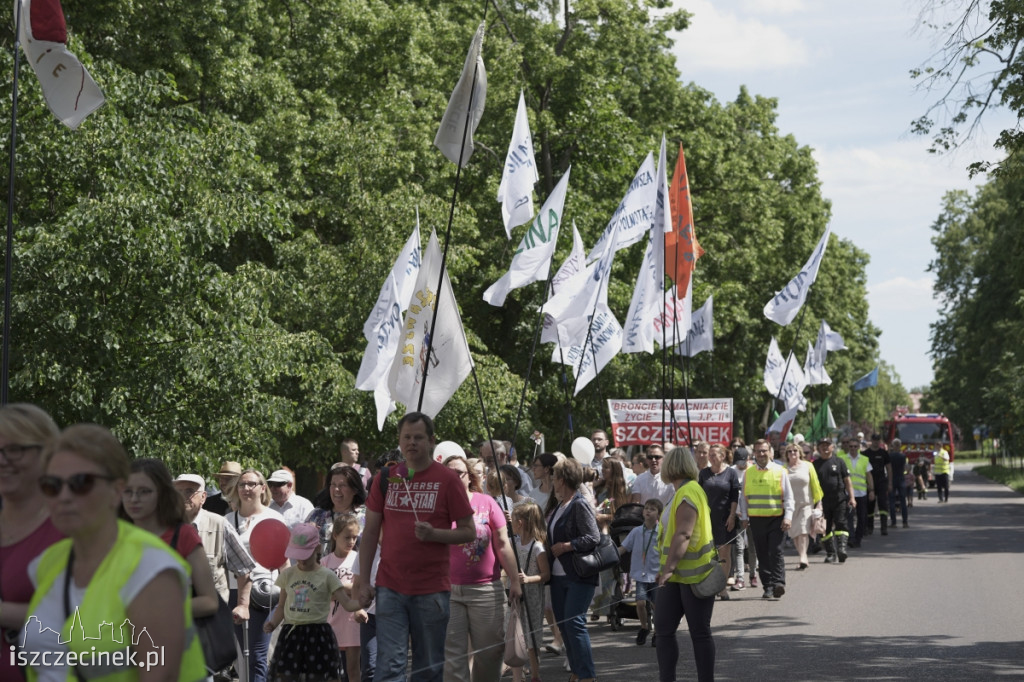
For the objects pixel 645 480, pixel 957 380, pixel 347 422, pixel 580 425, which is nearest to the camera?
pixel 645 480

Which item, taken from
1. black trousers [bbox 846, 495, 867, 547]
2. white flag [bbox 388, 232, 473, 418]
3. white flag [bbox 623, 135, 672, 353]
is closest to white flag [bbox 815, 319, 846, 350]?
black trousers [bbox 846, 495, 867, 547]

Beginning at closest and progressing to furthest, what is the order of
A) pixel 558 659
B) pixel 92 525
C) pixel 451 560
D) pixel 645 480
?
pixel 92 525 < pixel 451 560 < pixel 558 659 < pixel 645 480

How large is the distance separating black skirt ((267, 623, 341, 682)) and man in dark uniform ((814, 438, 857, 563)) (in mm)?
13019

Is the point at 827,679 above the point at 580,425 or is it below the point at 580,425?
below

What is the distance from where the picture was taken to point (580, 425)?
110 feet

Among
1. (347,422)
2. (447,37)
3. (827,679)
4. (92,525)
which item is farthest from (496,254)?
(92,525)

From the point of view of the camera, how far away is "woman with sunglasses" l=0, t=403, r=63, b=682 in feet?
13.2

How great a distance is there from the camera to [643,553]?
41.1 ft

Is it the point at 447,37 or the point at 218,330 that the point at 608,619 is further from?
the point at 447,37

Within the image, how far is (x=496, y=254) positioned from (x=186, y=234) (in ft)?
44.2

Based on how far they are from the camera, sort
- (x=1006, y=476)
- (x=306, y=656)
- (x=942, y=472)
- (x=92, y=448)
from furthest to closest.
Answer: (x=1006, y=476), (x=942, y=472), (x=306, y=656), (x=92, y=448)

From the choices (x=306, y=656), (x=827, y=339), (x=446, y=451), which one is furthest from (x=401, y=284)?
(x=827, y=339)

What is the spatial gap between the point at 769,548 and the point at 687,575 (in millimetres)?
7007

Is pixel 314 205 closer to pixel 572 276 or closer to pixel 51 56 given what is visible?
pixel 572 276
